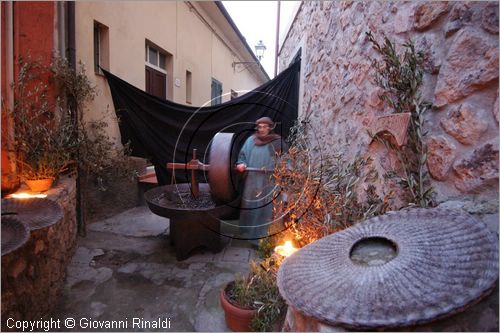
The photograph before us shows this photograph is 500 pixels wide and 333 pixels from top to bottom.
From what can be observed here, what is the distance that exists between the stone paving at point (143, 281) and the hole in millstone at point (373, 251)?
4.60 feet

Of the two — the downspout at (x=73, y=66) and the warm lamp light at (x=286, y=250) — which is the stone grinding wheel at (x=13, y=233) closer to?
the warm lamp light at (x=286, y=250)

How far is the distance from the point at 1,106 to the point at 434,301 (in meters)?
3.47

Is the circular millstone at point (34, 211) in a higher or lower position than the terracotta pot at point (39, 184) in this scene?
lower

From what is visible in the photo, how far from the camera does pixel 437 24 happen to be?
1.75 meters

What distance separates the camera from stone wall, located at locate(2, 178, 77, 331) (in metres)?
1.96

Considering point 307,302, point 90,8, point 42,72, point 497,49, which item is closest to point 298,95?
point 90,8

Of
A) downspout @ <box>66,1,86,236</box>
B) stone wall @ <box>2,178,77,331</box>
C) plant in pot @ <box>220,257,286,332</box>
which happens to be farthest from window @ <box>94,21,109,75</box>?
plant in pot @ <box>220,257,286,332</box>

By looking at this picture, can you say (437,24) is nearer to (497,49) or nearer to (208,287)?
(497,49)

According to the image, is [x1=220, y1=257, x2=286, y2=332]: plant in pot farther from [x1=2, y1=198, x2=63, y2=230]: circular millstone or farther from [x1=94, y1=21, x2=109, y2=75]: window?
[x1=94, y1=21, x2=109, y2=75]: window

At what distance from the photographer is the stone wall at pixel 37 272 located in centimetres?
196

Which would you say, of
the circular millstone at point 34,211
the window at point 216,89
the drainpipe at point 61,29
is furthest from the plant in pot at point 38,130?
the window at point 216,89

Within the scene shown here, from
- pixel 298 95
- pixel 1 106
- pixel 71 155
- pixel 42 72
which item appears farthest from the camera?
pixel 298 95

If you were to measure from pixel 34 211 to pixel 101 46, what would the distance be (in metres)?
3.51

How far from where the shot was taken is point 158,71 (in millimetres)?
6371
